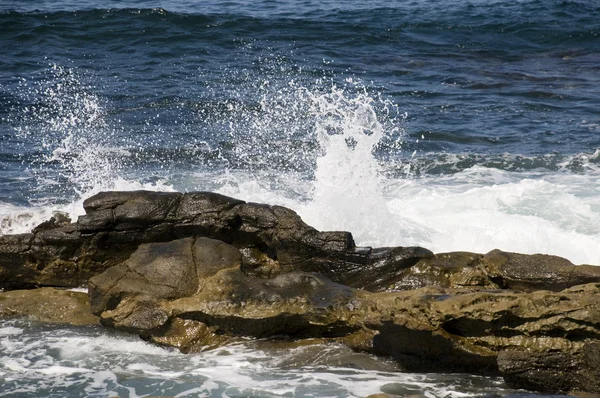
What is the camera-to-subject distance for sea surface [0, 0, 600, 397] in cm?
697

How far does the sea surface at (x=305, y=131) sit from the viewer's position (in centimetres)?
697

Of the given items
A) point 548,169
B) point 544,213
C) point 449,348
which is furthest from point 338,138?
point 449,348

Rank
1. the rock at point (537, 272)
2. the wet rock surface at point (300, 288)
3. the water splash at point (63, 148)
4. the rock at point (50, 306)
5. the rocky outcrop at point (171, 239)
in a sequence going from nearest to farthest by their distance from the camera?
the wet rock surface at point (300, 288), the rock at point (537, 272), the rock at point (50, 306), the rocky outcrop at point (171, 239), the water splash at point (63, 148)

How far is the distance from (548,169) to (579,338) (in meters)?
6.41

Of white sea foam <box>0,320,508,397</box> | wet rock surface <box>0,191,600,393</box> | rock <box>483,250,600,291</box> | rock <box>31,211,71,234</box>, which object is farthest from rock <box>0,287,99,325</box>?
rock <box>483,250,600,291</box>

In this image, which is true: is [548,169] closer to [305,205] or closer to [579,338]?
[305,205]

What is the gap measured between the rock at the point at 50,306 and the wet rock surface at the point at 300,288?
1.0 inches

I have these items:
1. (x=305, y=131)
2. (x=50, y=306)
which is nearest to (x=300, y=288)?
(x=50, y=306)

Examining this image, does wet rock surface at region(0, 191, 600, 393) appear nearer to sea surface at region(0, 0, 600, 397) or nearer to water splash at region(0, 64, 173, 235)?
sea surface at region(0, 0, 600, 397)

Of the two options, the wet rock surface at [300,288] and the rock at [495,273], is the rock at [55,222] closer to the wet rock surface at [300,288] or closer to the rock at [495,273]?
the wet rock surface at [300,288]

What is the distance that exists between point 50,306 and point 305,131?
682 centimetres

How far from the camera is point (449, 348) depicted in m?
6.63

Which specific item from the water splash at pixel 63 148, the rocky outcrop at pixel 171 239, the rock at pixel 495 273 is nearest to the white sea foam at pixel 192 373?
the rocky outcrop at pixel 171 239

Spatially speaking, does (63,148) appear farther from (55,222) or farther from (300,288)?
(300,288)
